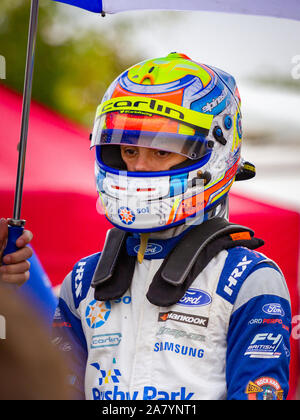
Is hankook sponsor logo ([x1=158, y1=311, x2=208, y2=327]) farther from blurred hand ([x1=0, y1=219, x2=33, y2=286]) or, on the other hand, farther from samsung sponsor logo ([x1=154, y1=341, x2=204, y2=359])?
blurred hand ([x1=0, y1=219, x2=33, y2=286])

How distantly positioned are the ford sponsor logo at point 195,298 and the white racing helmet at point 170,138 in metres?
0.28

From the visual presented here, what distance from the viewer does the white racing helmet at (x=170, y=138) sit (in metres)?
2.48

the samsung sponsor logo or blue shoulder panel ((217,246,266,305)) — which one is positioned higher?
blue shoulder panel ((217,246,266,305))

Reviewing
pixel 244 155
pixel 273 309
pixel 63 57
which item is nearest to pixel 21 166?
pixel 273 309

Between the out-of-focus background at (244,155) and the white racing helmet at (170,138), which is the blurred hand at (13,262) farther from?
the out-of-focus background at (244,155)

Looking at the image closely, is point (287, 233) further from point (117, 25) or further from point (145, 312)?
point (117, 25)

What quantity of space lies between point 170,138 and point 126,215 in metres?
0.34

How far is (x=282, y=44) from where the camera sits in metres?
5.79

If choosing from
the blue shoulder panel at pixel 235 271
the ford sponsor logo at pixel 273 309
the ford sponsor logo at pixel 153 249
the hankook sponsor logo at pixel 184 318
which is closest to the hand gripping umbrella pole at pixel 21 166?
the ford sponsor logo at pixel 153 249

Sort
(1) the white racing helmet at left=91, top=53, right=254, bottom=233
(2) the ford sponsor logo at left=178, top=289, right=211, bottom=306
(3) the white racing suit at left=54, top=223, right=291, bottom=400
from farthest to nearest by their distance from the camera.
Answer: (1) the white racing helmet at left=91, top=53, right=254, bottom=233
(2) the ford sponsor logo at left=178, top=289, right=211, bottom=306
(3) the white racing suit at left=54, top=223, right=291, bottom=400

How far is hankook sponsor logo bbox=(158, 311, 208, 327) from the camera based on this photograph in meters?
2.27

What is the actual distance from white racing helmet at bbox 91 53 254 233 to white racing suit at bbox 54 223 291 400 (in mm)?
223

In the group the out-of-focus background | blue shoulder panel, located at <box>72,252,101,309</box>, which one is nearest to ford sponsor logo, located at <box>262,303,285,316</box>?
blue shoulder panel, located at <box>72,252,101,309</box>
